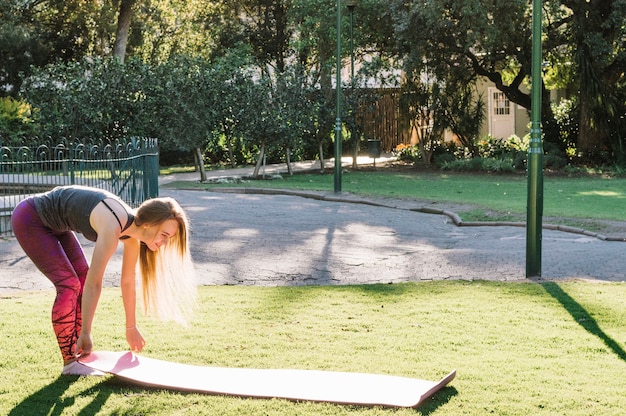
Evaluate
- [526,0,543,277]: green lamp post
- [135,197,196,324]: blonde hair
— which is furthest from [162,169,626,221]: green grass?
[135,197,196,324]: blonde hair

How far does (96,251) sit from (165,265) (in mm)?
497

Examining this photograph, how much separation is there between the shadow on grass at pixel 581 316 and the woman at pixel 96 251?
2.91 meters

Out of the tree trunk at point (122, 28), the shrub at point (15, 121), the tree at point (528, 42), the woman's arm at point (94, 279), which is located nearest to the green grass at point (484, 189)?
the tree at point (528, 42)

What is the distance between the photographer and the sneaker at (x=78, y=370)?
509 centimetres

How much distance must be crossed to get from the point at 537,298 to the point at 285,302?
2210mm

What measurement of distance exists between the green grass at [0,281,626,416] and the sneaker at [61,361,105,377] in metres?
0.05

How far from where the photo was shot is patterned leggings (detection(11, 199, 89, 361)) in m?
4.86

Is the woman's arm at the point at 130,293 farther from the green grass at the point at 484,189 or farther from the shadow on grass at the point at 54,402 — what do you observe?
the green grass at the point at 484,189

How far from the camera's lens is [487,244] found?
11258 mm

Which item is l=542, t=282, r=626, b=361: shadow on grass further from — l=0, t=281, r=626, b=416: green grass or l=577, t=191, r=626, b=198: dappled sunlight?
l=577, t=191, r=626, b=198: dappled sunlight

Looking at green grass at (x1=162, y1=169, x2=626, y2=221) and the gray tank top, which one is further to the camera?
green grass at (x1=162, y1=169, x2=626, y2=221)

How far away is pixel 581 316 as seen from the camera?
6.84 meters

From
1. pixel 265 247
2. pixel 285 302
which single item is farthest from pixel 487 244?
pixel 285 302

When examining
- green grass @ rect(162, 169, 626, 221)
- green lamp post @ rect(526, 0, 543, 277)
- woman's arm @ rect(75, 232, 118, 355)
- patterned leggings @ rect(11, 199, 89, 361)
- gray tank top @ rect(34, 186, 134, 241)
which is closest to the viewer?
woman's arm @ rect(75, 232, 118, 355)
